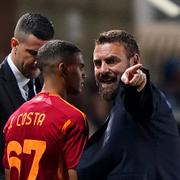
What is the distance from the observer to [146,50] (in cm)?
1820

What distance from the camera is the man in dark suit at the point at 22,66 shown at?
5680mm

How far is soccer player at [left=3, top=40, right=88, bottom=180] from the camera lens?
504 centimetres

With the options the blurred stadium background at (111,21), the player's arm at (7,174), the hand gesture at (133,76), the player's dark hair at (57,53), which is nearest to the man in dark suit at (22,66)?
the player's arm at (7,174)

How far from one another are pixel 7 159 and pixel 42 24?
0.94 metres

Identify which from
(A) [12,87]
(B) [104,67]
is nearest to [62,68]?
Answer: (B) [104,67]

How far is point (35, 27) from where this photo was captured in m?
5.75

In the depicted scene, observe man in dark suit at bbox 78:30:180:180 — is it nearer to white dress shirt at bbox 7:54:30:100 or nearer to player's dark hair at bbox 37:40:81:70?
player's dark hair at bbox 37:40:81:70

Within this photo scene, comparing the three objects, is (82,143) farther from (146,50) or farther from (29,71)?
(146,50)

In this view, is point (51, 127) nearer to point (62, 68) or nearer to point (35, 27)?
point (62, 68)

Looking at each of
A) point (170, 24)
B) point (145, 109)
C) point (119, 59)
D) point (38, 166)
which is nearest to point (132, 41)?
point (119, 59)

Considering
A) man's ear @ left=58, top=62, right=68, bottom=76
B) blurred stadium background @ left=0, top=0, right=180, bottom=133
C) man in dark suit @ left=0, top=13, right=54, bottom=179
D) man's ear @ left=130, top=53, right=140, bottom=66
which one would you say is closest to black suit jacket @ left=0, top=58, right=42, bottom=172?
man in dark suit @ left=0, top=13, right=54, bottom=179

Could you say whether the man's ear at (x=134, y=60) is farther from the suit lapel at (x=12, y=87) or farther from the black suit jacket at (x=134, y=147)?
the suit lapel at (x=12, y=87)

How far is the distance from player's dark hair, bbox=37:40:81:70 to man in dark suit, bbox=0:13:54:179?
37 cm

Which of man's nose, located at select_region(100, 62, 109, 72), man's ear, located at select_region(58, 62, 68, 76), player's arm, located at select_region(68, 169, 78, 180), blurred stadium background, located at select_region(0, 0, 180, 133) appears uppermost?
man's ear, located at select_region(58, 62, 68, 76)
